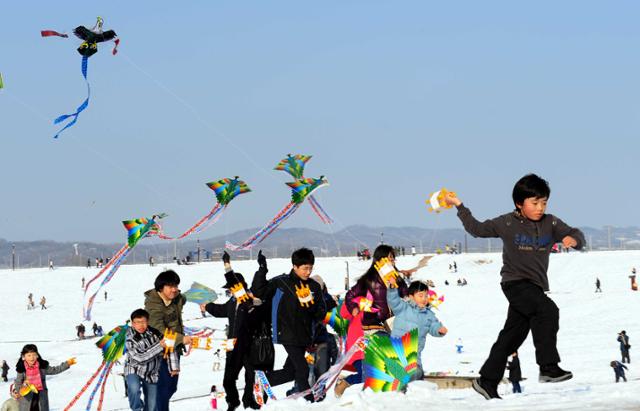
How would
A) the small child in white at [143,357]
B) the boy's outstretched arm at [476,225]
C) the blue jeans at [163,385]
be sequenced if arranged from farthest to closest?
1. the blue jeans at [163,385]
2. the small child in white at [143,357]
3. the boy's outstretched arm at [476,225]

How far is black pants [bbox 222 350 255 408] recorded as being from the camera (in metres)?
10.0

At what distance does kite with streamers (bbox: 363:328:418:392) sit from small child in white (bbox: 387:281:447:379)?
2.8 inches

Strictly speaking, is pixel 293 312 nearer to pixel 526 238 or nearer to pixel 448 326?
pixel 526 238

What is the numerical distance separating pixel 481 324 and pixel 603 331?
7.08 metres

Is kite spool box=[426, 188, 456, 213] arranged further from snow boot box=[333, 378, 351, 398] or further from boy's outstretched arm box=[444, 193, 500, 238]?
snow boot box=[333, 378, 351, 398]

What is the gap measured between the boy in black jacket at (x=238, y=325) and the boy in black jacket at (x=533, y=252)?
3.22m

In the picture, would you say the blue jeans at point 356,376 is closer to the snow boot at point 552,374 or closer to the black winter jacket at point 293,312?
the black winter jacket at point 293,312

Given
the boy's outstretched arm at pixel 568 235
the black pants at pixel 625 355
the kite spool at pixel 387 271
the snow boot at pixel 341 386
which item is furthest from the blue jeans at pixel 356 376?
the black pants at pixel 625 355

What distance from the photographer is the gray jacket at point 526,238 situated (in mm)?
6957

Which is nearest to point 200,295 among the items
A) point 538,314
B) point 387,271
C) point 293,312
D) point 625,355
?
point 293,312

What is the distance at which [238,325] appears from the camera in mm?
9961

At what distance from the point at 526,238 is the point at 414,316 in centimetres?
256

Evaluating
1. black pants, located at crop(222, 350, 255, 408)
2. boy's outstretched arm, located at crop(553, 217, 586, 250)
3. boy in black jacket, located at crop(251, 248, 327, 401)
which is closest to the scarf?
black pants, located at crop(222, 350, 255, 408)

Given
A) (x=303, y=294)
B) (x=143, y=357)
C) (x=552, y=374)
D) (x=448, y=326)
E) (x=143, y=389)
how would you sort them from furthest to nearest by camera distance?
(x=448, y=326) < (x=303, y=294) < (x=143, y=389) < (x=143, y=357) < (x=552, y=374)
